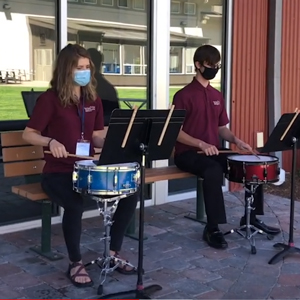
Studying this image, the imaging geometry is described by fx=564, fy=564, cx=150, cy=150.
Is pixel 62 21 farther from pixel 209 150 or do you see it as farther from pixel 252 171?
pixel 252 171

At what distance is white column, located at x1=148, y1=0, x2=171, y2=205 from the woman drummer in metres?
1.77

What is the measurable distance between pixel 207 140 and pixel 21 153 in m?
1.59

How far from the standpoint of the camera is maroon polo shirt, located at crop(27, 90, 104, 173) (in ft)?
12.6

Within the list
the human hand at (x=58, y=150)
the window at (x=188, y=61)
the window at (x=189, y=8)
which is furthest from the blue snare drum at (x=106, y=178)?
the window at (x=189, y=8)

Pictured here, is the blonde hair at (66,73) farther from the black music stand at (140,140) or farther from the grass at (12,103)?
the grass at (12,103)

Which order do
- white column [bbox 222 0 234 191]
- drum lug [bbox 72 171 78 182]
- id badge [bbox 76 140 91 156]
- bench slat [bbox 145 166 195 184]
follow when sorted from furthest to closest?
white column [bbox 222 0 234 191] → bench slat [bbox 145 166 195 184] → id badge [bbox 76 140 91 156] → drum lug [bbox 72 171 78 182]

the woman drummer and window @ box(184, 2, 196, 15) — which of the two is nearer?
the woman drummer

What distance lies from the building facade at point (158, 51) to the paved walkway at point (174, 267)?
1.99 feet

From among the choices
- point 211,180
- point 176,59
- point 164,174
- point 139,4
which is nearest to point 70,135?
point 164,174

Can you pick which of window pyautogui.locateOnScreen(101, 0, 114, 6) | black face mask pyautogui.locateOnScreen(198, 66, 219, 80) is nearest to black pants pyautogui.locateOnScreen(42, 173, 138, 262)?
black face mask pyautogui.locateOnScreen(198, 66, 219, 80)

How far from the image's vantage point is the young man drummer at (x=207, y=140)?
15.1 feet

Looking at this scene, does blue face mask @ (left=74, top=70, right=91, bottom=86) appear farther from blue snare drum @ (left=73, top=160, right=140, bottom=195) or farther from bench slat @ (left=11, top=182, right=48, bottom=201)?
bench slat @ (left=11, top=182, right=48, bottom=201)

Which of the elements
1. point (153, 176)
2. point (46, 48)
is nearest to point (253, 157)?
point (153, 176)

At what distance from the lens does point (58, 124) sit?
12.8ft
